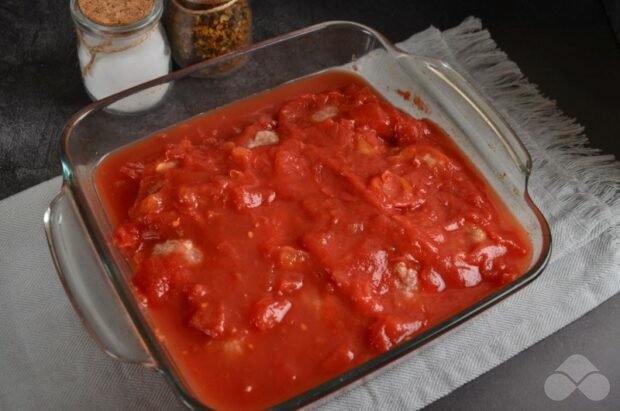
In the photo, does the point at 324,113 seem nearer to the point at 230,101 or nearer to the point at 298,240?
the point at 230,101

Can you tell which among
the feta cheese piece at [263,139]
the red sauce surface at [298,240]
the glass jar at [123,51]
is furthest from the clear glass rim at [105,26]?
the feta cheese piece at [263,139]

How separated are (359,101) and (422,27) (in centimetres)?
65

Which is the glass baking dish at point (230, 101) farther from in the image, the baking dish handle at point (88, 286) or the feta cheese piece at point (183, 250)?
the feta cheese piece at point (183, 250)

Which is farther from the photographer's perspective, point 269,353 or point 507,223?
point 507,223

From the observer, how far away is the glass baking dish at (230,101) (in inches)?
66.8

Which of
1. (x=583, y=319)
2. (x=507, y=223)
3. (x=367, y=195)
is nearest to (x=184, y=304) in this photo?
(x=367, y=195)

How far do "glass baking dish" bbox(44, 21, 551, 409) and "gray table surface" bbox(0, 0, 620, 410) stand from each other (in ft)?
1.00

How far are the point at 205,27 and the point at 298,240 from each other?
2.74 ft

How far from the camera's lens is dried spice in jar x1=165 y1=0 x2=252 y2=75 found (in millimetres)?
2346

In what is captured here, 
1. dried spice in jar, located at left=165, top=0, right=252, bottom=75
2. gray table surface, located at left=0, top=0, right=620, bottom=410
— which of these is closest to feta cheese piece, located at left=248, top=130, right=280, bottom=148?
dried spice in jar, located at left=165, top=0, right=252, bottom=75

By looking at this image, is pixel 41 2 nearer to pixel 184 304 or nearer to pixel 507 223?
pixel 184 304

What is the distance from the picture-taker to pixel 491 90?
8.38 ft

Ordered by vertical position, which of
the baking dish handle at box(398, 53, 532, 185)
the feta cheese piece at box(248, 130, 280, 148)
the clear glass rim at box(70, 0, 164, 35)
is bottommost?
the feta cheese piece at box(248, 130, 280, 148)

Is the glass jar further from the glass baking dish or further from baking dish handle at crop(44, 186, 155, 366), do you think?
baking dish handle at crop(44, 186, 155, 366)
